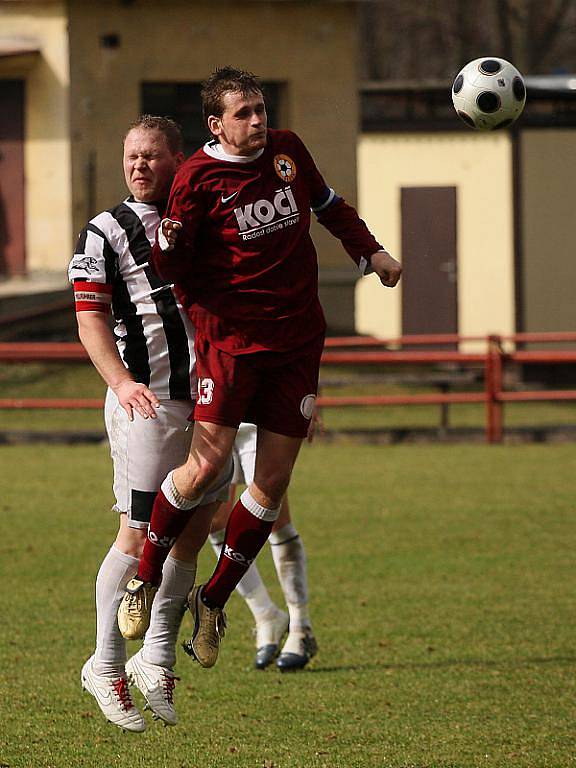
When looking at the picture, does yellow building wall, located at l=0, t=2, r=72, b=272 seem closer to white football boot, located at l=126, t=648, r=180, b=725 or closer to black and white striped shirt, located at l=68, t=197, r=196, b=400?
black and white striped shirt, located at l=68, t=197, r=196, b=400

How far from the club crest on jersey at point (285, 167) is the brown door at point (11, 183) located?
18.2 metres

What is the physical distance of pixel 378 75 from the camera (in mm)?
40656

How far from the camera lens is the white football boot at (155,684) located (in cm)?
538

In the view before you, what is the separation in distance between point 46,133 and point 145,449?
18.2 m

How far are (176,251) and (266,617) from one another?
2629 millimetres

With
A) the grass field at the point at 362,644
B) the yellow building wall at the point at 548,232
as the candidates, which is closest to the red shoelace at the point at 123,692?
the grass field at the point at 362,644

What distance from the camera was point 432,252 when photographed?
24.1 meters

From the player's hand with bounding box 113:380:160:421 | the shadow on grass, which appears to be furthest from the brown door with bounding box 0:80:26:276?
the player's hand with bounding box 113:380:160:421

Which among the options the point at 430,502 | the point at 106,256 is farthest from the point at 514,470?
the point at 106,256

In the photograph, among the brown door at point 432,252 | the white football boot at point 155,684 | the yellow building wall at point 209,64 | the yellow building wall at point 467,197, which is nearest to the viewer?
the white football boot at point 155,684

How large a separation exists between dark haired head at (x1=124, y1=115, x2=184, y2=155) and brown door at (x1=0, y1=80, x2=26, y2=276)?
1797cm

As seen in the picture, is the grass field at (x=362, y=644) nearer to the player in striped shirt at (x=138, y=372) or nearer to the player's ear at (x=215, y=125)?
the player in striped shirt at (x=138, y=372)

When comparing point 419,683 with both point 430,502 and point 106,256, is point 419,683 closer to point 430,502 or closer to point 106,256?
point 106,256

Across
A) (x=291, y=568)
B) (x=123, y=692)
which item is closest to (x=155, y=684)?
(x=123, y=692)
